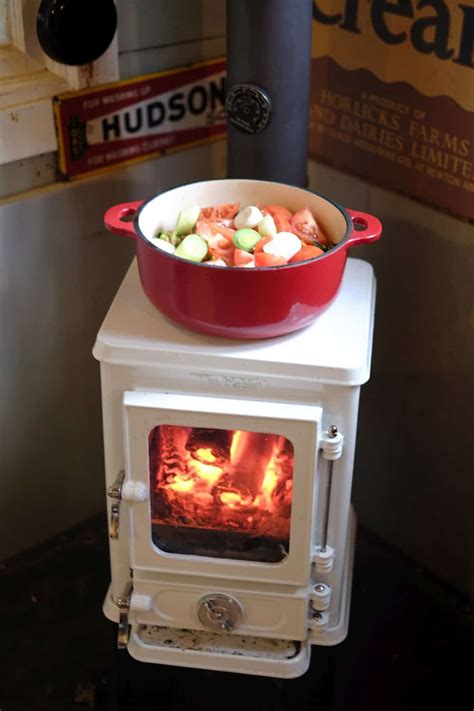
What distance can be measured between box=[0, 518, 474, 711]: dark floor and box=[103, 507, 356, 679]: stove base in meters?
0.11

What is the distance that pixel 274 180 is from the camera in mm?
1500

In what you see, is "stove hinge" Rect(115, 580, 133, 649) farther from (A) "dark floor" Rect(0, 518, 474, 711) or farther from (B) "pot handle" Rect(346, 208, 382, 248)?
(B) "pot handle" Rect(346, 208, 382, 248)

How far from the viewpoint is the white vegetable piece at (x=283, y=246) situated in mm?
1264

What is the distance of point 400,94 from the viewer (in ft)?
5.08

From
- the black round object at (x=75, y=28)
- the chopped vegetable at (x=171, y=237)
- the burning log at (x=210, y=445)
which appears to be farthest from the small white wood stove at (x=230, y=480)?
the black round object at (x=75, y=28)

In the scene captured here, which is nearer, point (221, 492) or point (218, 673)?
point (221, 492)

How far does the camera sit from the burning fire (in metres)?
1.36

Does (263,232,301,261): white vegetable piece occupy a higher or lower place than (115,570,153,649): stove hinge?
higher

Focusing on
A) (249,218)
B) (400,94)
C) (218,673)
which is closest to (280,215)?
(249,218)

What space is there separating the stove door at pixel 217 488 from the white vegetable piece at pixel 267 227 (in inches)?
10.3

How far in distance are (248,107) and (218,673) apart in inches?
39.7

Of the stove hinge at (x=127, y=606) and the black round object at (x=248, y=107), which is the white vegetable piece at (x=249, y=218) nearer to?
the black round object at (x=248, y=107)

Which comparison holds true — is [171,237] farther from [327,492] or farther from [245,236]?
[327,492]

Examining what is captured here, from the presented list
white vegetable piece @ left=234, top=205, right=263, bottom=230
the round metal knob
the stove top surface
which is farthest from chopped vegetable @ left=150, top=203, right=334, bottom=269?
the round metal knob
